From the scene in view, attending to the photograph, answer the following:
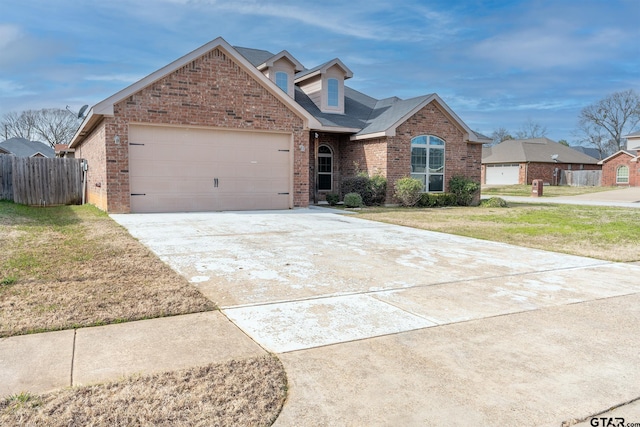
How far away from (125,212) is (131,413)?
11927 mm

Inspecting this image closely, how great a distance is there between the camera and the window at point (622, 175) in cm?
4025

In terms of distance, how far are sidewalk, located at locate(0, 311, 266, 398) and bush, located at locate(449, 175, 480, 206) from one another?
1726 cm

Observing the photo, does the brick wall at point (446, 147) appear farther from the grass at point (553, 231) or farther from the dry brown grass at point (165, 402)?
the dry brown grass at point (165, 402)

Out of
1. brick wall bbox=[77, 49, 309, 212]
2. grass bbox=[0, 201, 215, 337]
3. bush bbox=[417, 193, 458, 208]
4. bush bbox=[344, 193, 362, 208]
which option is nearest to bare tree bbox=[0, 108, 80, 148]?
brick wall bbox=[77, 49, 309, 212]

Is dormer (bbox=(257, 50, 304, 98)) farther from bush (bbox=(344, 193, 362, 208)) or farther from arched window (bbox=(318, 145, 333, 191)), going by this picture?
bush (bbox=(344, 193, 362, 208))

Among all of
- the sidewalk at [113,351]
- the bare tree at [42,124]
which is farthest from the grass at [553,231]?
the bare tree at [42,124]

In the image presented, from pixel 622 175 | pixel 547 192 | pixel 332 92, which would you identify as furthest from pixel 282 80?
pixel 622 175

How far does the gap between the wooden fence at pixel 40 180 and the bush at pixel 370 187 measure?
11167mm

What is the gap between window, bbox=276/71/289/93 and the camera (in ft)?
63.3

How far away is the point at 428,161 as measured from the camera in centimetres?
1942

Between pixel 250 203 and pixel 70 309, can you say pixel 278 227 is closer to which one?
pixel 250 203

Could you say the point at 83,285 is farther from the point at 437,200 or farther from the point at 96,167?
the point at 437,200

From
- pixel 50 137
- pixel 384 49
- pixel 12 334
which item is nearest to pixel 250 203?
pixel 12 334

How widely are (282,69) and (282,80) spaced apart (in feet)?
1.46
